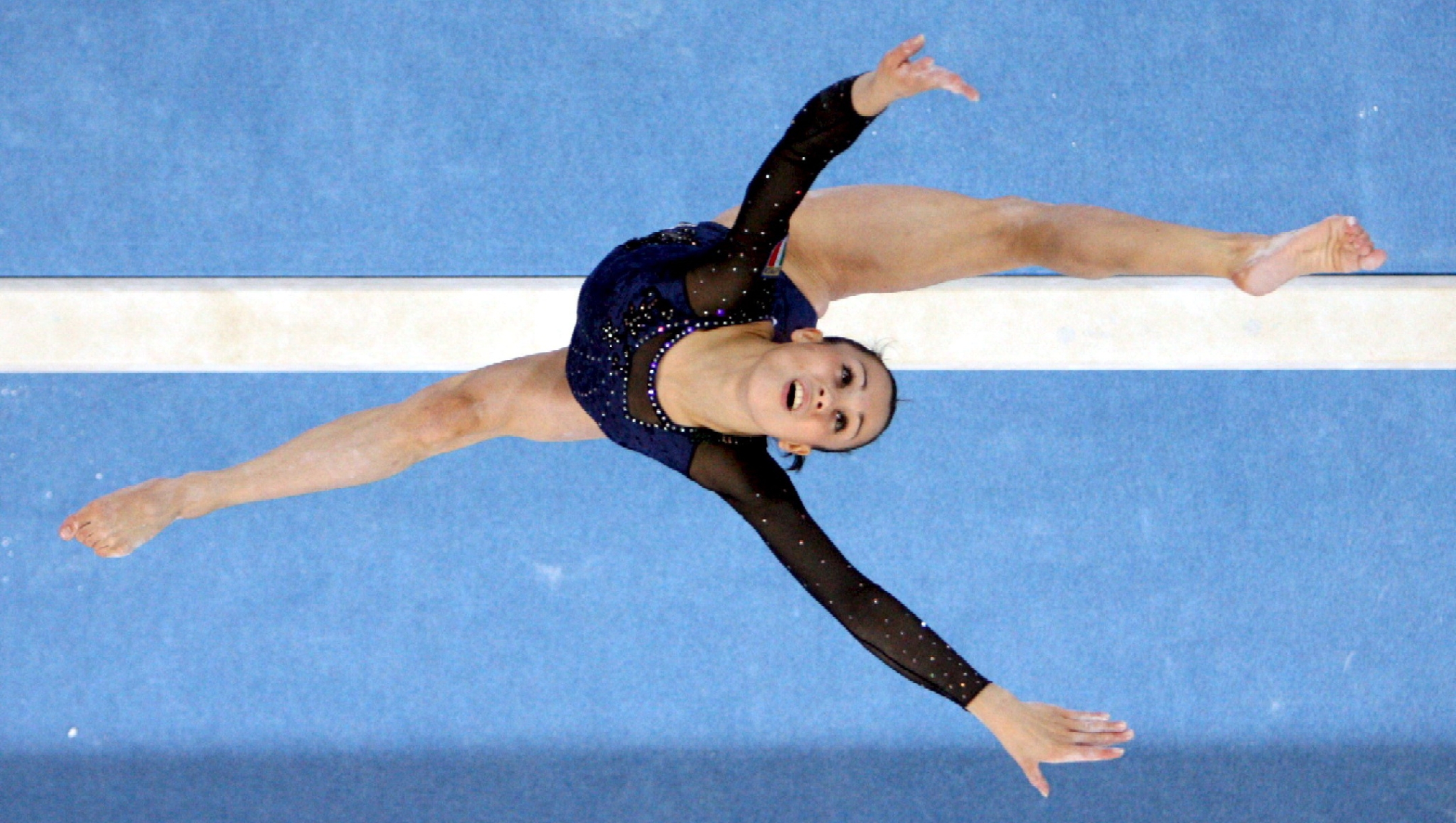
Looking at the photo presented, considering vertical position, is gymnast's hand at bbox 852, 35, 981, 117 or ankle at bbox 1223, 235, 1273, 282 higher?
gymnast's hand at bbox 852, 35, 981, 117

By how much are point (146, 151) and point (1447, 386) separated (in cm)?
252

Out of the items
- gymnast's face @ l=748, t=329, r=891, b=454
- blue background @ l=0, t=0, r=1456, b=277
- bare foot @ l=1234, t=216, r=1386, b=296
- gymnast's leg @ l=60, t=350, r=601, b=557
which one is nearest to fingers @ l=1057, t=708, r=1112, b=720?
gymnast's face @ l=748, t=329, r=891, b=454

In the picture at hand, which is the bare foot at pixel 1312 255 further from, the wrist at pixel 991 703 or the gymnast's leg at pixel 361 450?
the gymnast's leg at pixel 361 450

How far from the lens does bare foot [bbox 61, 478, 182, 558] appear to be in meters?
1.88

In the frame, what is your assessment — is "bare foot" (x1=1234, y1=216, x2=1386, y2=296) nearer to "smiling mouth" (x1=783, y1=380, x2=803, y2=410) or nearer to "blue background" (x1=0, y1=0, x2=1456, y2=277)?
"smiling mouth" (x1=783, y1=380, x2=803, y2=410)

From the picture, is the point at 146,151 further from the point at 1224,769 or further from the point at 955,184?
the point at 1224,769

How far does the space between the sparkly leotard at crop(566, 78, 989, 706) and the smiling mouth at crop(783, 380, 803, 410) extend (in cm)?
20

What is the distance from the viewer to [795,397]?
1.53 m

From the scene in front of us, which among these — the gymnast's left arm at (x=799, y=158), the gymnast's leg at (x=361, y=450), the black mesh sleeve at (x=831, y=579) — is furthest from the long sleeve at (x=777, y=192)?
the gymnast's leg at (x=361, y=450)

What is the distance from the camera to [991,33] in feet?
7.57

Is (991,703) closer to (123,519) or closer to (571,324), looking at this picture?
(571,324)

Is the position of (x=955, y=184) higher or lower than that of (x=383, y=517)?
higher

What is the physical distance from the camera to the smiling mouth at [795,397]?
1520 millimetres

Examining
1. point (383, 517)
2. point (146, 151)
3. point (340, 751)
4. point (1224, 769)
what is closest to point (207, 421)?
point (383, 517)
